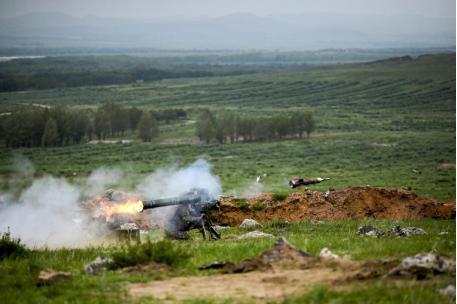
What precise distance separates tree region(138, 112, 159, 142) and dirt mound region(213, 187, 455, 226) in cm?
8718

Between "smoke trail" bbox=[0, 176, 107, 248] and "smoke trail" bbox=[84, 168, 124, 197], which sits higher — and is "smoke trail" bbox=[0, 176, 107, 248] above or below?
above

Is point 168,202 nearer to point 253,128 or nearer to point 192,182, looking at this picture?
point 192,182

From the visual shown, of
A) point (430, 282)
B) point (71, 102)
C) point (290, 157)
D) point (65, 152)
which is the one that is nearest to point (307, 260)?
point (430, 282)

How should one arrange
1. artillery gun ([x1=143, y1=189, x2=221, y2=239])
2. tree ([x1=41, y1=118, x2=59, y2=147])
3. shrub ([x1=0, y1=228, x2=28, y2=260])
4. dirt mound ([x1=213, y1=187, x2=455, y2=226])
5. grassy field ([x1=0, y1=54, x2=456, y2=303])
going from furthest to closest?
1. tree ([x1=41, y1=118, x2=59, y2=147])
2. dirt mound ([x1=213, y1=187, x2=455, y2=226])
3. artillery gun ([x1=143, y1=189, x2=221, y2=239])
4. shrub ([x1=0, y1=228, x2=28, y2=260])
5. grassy field ([x1=0, y1=54, x2=456, y2=303])

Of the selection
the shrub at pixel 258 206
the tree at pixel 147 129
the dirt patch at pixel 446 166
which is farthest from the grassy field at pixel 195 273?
the tree at pixel 147 129

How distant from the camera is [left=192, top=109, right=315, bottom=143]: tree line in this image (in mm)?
113375

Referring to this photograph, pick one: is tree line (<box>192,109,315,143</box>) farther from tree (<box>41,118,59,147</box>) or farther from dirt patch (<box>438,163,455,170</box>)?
dirt patch (<box>438,163,455,170</box>)

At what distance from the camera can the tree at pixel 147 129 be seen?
116m

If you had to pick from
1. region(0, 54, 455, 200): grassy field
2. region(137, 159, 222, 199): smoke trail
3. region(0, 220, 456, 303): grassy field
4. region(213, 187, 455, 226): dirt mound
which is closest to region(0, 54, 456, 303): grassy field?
region(0, 220, 456, 303): grassy field

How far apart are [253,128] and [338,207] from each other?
85652mm

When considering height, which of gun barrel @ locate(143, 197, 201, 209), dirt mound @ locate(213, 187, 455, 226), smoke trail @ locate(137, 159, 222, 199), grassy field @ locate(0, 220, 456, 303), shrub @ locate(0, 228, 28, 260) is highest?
grassy field @ locate(0, 220, 456, 303)

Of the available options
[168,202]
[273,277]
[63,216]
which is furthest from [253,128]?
[273,277]

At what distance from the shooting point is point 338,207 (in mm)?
29078

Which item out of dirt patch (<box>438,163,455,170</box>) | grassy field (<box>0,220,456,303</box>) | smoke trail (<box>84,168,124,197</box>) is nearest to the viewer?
grassy field (<box>0,220,456,303</box>)
